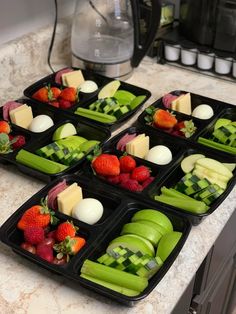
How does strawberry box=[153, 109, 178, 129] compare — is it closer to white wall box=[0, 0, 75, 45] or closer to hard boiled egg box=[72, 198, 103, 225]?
hard boiled egg box=[72, 198, 103, 225]

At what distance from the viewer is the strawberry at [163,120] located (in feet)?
3.20

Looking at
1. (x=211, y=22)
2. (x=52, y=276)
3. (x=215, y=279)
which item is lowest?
(x=215, y=279)

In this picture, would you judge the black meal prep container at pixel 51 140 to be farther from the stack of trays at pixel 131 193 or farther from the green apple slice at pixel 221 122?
the green apple slice at pixel 221 122

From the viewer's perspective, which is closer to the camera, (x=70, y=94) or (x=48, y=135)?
(x=48, y=135)

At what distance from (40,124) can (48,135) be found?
37 mm

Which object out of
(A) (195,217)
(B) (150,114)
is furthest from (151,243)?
(B) (150,114)

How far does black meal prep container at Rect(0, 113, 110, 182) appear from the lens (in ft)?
2.78

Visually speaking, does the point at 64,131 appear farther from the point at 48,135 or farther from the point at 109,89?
the point at 109,89

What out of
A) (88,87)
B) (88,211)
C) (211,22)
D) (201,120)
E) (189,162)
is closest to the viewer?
(88,211)

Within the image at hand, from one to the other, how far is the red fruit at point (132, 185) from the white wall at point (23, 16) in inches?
21.9

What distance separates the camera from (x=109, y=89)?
3.58ft

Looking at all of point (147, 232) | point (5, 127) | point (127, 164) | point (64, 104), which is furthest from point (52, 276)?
point (64, 104)

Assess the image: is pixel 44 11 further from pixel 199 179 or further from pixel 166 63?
pixel 199 179

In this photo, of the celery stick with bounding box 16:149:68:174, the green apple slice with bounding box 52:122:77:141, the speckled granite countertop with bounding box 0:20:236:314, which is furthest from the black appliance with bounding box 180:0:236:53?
the celery stick with bounding box 16:149:68:174
